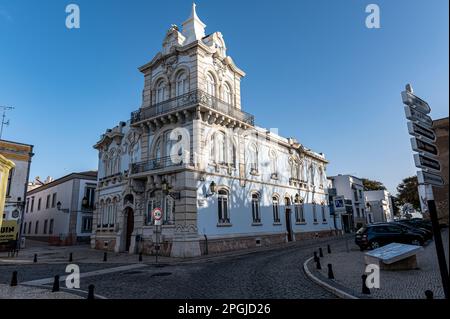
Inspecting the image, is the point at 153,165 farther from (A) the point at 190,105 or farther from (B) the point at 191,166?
(A) the point at 190,105

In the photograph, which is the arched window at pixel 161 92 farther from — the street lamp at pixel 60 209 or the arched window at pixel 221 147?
the street lamp at pixel 60 209

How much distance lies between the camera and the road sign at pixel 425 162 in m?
4.55

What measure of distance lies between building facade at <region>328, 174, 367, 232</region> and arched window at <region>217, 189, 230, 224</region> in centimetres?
2818

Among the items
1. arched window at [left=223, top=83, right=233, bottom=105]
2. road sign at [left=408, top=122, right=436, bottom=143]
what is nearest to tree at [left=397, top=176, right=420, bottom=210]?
arched window at [left=223, top=83, right=233, bottom=105]

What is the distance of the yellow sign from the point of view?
20984 mm

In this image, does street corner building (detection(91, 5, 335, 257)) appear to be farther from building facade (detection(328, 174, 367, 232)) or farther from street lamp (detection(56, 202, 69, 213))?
building facade (detection(328, 174, 367, 232))

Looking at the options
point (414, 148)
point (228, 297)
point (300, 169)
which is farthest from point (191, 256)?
point (300, 169)

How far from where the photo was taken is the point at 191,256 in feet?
53.7

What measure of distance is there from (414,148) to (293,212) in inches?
945

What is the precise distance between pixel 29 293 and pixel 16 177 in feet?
65.0

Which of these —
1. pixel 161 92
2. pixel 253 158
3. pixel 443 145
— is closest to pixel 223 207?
pixel 253 158

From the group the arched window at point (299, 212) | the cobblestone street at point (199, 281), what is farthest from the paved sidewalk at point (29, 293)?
the arched window at point (299, 212)

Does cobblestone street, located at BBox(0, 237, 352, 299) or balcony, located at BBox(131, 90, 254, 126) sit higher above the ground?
balcony, located at BBox(131, 90, 254, 126)

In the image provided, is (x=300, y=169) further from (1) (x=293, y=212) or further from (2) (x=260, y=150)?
(2) (x=260, y=150)
